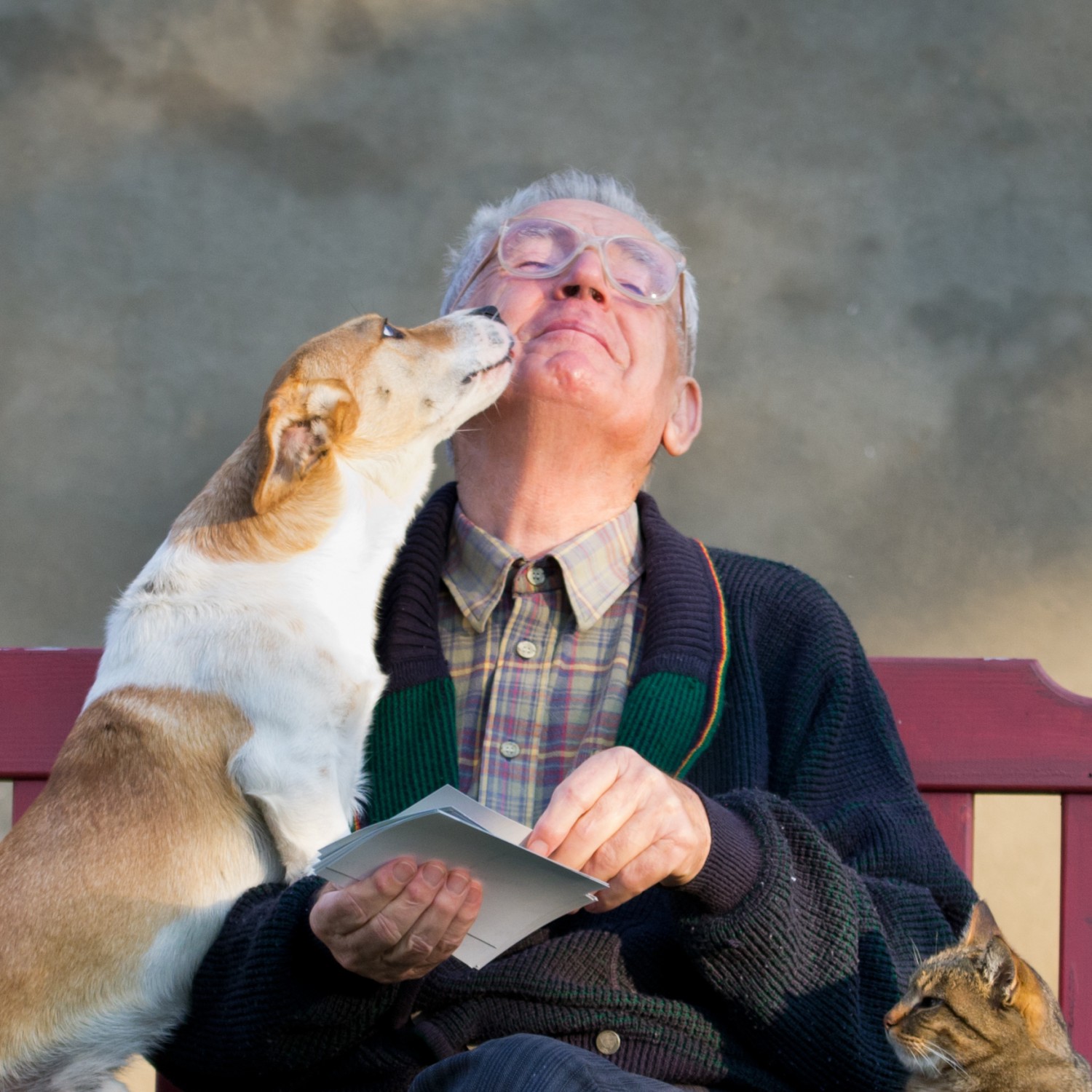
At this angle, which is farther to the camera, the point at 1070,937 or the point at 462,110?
the point at 462,110

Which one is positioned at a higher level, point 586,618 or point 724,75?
point 724,75

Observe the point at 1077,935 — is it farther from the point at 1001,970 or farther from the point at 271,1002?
the point at 271,1002

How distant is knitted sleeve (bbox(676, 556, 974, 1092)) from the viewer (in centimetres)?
150

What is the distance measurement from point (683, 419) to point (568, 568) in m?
0.50

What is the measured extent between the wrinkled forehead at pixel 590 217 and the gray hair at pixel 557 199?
1.3 inches

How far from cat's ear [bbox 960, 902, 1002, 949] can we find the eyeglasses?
1031 mm

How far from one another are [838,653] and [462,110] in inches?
91.7

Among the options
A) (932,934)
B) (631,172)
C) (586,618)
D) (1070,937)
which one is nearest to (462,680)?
(586,618)

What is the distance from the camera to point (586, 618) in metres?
1.96

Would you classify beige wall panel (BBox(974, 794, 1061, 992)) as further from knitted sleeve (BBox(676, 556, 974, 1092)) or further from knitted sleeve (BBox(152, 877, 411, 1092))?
knitted sleeve (BBox(152, 877, 411, 1092))

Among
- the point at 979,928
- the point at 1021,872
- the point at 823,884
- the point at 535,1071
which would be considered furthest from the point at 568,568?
the point at 1021,872

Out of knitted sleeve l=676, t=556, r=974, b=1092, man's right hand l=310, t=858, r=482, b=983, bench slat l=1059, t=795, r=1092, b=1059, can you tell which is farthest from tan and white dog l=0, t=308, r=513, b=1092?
bench slat l=1059, t=795, r=1092, b=1059

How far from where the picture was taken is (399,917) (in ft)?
4.31

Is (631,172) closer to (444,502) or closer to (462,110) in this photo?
(462,110)
